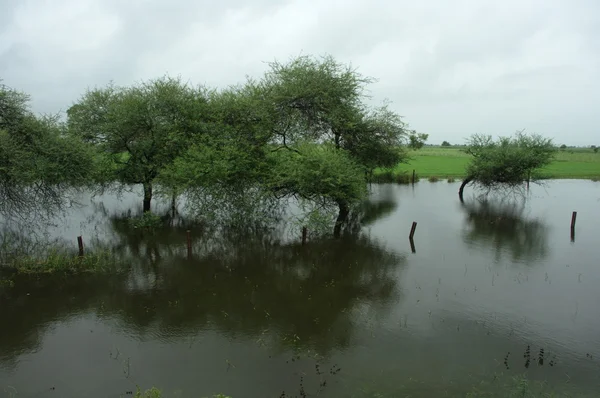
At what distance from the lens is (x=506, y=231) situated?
2703cm

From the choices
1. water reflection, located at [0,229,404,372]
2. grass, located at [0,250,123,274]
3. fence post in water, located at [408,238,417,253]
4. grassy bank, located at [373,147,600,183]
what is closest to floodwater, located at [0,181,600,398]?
water reflection, located at [0,229,404,372]

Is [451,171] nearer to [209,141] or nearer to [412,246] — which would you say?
[412,246]

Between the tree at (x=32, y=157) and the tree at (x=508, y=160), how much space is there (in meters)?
35.3

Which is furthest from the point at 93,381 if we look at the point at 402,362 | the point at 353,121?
the point at 353,121

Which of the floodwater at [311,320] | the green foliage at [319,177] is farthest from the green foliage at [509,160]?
the green foliage at [319,177]

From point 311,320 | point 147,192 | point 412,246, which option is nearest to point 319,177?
point 412,246

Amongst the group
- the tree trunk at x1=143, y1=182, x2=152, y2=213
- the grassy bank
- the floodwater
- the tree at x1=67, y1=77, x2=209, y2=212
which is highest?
the tree at x1=67, y1=77, x2=209, y2=212

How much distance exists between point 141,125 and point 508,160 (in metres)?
33.3

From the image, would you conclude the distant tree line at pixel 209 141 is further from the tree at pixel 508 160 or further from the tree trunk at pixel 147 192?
the tree at pixel 508 160

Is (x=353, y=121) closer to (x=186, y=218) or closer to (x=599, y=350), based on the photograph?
(x=186, y=218)

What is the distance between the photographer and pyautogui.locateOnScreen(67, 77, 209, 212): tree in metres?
26.8

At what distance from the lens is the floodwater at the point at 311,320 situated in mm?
10555

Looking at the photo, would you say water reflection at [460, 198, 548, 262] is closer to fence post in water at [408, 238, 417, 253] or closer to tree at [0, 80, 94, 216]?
fence post in water at [408, 238, 417, 253]

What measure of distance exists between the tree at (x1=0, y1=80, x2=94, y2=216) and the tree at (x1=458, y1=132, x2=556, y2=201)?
35325mm
